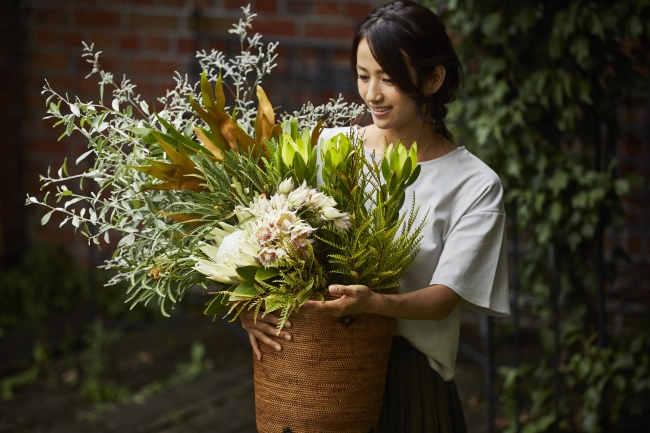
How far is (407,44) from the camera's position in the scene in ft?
5.66

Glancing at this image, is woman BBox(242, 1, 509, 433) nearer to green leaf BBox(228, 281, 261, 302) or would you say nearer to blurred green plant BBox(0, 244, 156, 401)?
green leaf BBox(228, 281, 261, 302)

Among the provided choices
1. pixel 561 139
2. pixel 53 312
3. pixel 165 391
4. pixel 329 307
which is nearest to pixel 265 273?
pixel 329 307

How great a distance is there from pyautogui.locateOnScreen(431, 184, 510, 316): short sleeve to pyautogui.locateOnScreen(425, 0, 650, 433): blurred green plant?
1.11 m

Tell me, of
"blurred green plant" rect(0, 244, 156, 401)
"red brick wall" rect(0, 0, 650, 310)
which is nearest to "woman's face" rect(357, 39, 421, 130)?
"red brick wall" rect(0, 0, 650, 310)

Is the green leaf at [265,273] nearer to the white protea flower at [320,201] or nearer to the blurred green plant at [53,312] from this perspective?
the white protea flower at [320,201]

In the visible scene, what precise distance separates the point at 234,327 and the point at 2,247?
156 centimetres

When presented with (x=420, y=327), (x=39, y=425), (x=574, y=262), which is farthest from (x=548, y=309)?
(x=39, y=425)

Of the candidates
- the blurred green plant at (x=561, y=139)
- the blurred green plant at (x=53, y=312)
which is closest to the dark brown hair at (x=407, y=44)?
the blurred green plant at (x=561, y=139)

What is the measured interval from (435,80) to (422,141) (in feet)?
0.50

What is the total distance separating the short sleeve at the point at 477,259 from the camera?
1710mm

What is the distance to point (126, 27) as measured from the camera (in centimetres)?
472

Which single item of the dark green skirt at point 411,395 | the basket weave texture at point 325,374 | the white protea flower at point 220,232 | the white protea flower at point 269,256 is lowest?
the dark green skirt at point 411,395

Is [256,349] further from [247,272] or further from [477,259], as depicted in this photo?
[477,259]

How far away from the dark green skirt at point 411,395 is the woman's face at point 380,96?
52 cm
